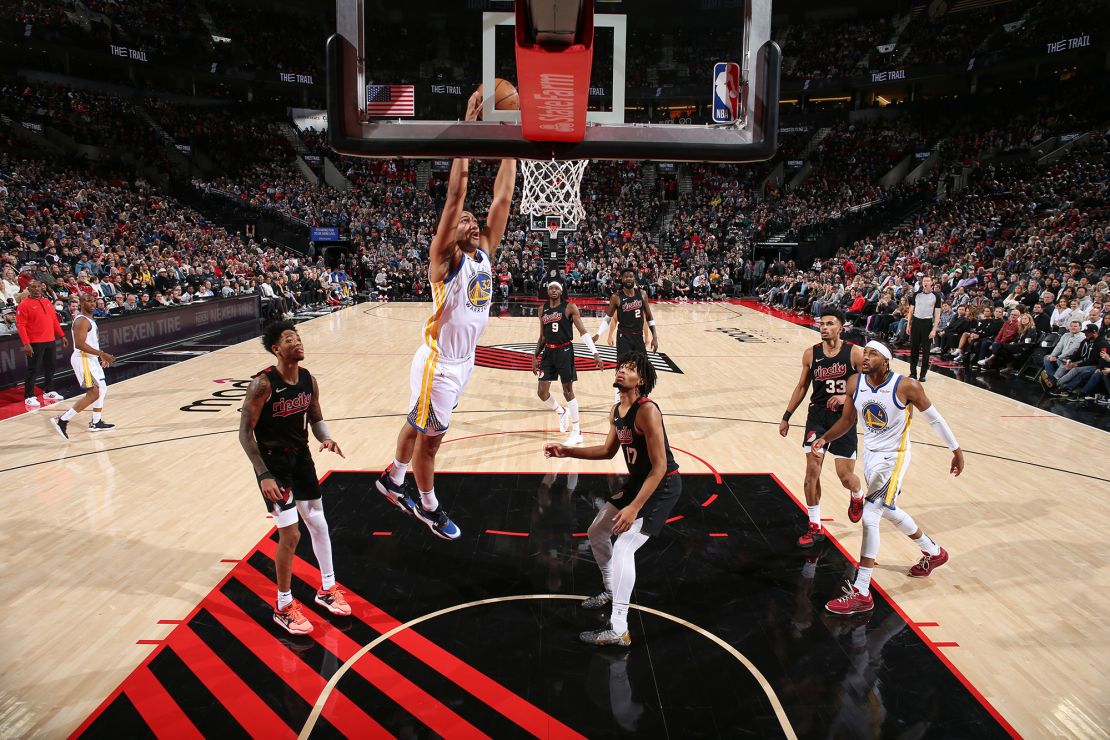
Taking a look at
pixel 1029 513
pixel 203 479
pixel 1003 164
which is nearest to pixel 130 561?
pixel 203 479

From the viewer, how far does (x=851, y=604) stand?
15.6ft

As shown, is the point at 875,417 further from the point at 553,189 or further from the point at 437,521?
the point at 553,189

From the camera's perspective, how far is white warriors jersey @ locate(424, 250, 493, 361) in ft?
16.2

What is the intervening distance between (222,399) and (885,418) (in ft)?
30.4

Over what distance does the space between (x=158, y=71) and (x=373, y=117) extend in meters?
38.6

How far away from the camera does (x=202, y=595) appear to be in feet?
16.2

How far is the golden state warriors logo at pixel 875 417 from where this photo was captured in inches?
195

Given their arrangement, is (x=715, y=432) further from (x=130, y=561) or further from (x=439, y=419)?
(x=130, y=561)

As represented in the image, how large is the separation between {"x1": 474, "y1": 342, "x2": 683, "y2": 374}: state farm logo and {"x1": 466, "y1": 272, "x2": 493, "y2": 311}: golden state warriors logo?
7874 millimetres

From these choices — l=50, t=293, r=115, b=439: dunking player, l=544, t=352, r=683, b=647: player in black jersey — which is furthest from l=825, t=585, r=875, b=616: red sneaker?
l=50, t=293, r=115, b=439: dunking player

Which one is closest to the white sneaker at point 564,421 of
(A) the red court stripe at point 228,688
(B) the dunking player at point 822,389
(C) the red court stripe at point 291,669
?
(B) the dunking player at point 822,389

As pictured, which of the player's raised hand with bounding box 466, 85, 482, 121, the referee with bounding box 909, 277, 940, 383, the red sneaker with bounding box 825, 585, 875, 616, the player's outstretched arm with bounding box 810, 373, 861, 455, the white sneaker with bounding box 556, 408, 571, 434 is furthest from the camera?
the referee with bounding box 909, 277, 940, 383

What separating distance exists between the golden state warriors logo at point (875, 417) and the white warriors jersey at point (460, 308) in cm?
271

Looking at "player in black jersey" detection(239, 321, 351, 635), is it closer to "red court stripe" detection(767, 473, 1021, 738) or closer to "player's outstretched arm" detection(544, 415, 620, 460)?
"player's outstretched arm" detection(544, 415, 620, 460)
